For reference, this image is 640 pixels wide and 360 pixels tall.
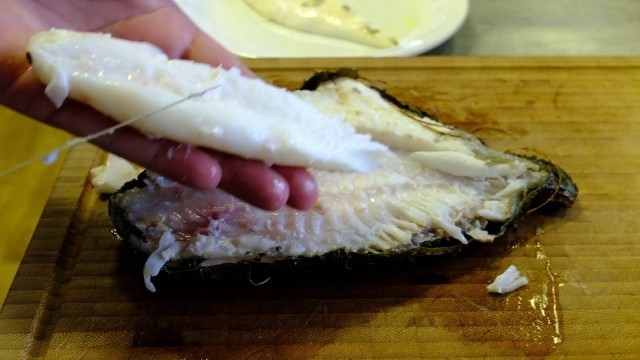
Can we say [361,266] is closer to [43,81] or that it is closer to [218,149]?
[218,149]

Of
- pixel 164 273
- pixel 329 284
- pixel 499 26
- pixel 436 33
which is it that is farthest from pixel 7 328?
pixel 499 26

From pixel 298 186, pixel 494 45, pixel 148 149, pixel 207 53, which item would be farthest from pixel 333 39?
pixel 148 149

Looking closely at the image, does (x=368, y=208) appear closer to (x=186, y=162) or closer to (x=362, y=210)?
(x=362, y=210)

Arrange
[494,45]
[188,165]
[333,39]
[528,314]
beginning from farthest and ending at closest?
1. [494,45]
2. [333,39]
3. [528,314]
4. [188,165]

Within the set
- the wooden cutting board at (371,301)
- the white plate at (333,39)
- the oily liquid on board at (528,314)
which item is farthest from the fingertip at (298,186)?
the white plate at (333,39)

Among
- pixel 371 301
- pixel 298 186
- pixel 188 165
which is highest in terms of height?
pixel 188 165

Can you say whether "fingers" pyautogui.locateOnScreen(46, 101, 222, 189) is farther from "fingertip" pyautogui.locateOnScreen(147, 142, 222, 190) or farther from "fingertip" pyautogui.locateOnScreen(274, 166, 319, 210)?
"fingertip" pyautogui.locateOnScreen(274, 166, 319, 210)
